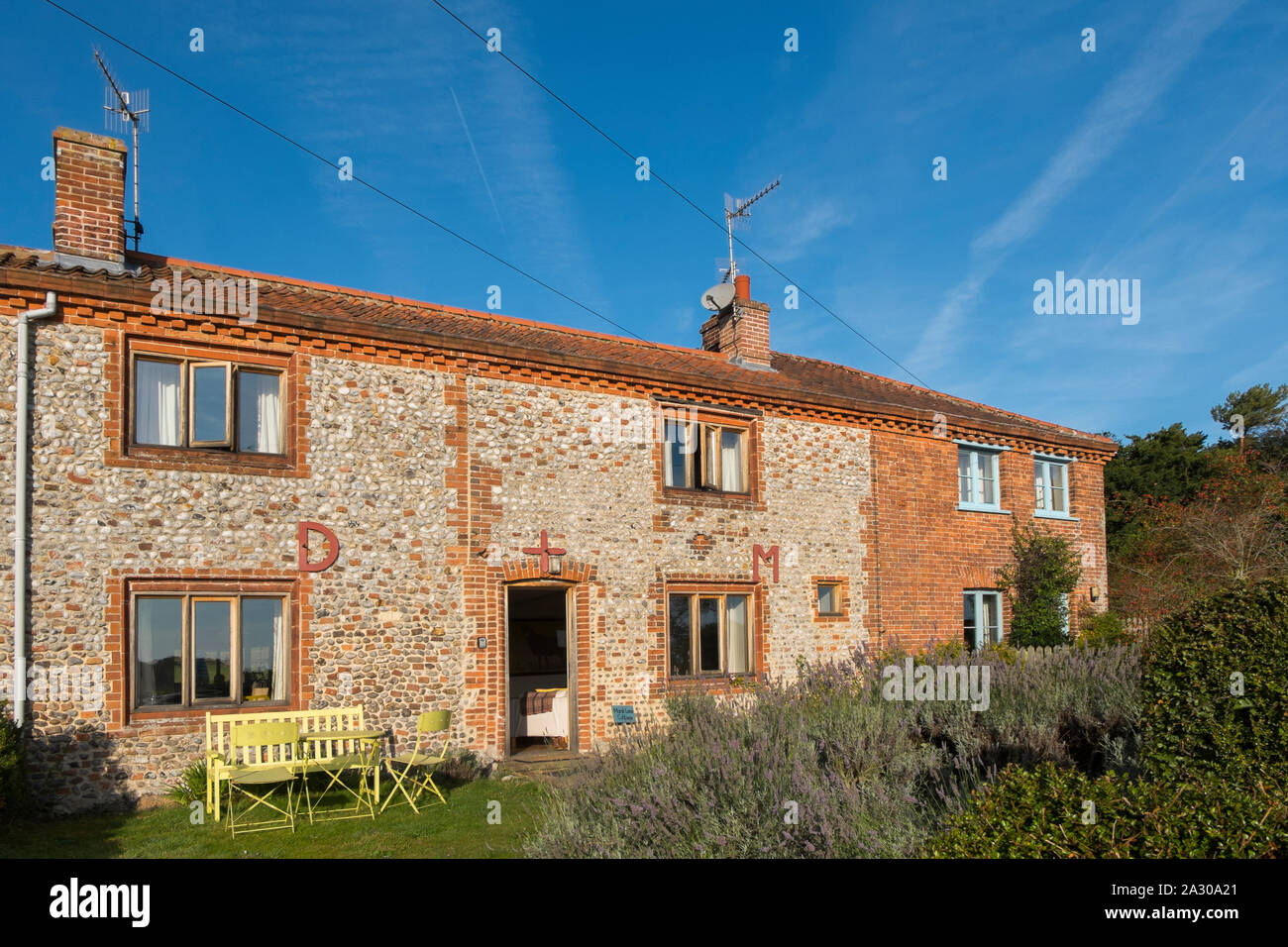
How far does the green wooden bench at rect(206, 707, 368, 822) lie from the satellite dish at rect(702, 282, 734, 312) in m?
10.4

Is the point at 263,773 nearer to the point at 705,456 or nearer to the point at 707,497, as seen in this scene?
the point at 707,497

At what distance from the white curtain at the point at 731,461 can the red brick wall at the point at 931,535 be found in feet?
9.62

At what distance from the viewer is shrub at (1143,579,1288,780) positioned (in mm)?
5414

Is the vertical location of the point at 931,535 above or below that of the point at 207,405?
below

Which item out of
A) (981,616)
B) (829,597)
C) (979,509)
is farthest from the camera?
(979,509)

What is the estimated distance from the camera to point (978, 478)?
18328 millimetres

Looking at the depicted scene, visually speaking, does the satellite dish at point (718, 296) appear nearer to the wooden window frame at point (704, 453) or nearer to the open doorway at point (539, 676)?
the wooden window frame at point (704, 453)

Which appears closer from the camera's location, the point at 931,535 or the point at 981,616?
the point at 931,535

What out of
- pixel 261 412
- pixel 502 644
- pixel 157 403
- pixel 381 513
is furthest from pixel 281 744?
pixel 157 403

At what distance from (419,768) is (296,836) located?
2866mm
